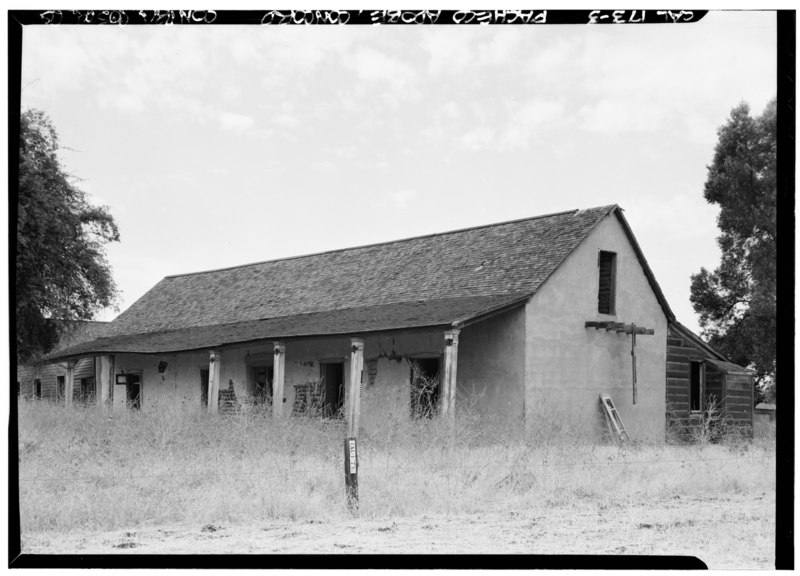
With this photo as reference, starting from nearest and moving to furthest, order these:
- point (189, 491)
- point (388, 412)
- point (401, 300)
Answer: point (189, 491), point (388, 412), point (401, 300)

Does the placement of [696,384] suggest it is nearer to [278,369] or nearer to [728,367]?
[728,367]

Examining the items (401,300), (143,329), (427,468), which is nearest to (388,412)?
(401,300)

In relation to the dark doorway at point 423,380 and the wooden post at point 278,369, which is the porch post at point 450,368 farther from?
the wooden post at point 278,369

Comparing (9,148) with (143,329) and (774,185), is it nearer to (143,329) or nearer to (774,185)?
(774,185)

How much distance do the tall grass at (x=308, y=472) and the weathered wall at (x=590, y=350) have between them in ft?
5.41

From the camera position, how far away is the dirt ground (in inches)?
279

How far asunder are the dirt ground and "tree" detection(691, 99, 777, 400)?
5.14ft

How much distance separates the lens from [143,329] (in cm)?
2559

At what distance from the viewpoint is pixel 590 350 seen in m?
17.7

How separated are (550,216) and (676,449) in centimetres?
608

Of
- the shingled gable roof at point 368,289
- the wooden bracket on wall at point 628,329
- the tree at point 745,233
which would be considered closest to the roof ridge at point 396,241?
the shingled gable roof at point 368,289

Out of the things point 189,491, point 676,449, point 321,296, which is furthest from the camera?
point 321,296

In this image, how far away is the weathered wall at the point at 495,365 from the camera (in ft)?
54.7

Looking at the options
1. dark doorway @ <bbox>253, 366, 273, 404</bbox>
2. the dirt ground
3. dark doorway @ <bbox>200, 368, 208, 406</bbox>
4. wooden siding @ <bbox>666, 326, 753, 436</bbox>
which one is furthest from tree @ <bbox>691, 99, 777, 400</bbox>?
dark doorway @ <bbox>200, 368, 208, 406</bbox>
